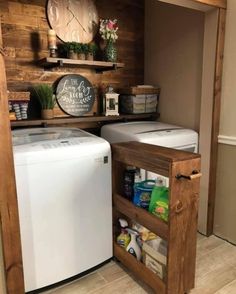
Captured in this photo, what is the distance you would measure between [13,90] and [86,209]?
3.69 feet

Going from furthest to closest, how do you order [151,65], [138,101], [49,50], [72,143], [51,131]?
1. [151,65]
2. [138,101]
3. [49,50]
4. [51,131]
5. [72,143]

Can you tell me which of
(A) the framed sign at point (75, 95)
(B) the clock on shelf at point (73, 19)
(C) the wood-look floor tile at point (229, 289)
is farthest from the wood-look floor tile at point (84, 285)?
(B) the clock on shelf at point (73, 19)

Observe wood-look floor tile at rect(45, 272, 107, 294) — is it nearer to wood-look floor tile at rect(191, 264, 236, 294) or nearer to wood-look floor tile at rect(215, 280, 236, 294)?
wood-look floor tile at rect(191, 264, 236, 294)

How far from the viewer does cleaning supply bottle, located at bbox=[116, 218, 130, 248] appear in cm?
Result: 177

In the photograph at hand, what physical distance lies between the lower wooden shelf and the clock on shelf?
174 cm

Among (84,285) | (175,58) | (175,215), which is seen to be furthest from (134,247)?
(175,58)

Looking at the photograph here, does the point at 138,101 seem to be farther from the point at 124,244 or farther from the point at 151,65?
the point at 124,244

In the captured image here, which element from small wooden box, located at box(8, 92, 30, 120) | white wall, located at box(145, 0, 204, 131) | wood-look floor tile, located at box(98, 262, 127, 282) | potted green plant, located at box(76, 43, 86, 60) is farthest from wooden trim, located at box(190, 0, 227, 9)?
wood-look floor tile, located at box(98, 262, 127, 282)

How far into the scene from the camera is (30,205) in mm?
1409

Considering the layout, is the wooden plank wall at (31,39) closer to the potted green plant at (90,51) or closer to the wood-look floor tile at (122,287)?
the potted green plant at (90,51)

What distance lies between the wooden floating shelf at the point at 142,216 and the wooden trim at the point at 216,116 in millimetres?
819

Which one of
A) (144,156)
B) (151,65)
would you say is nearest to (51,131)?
(144,156)

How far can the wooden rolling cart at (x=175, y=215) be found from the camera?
132cm

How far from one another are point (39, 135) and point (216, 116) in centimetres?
134
